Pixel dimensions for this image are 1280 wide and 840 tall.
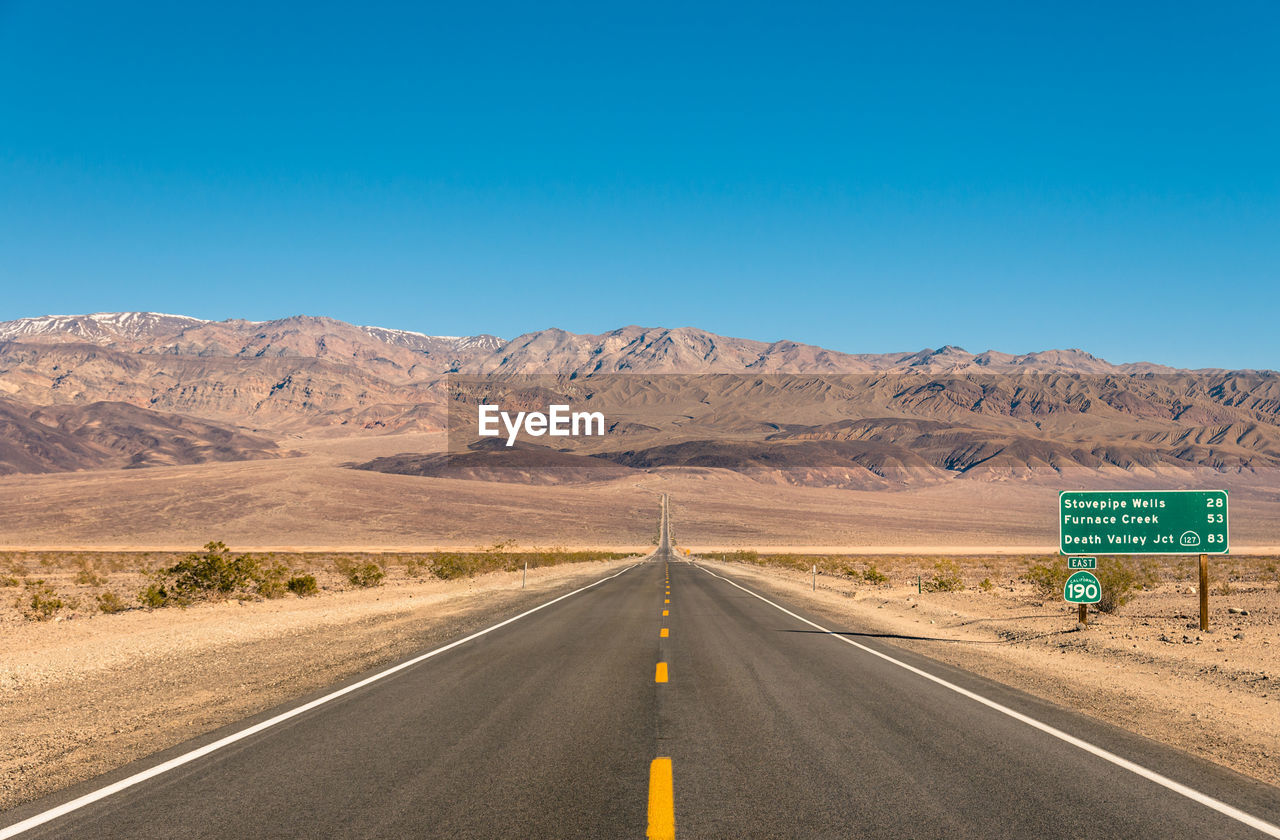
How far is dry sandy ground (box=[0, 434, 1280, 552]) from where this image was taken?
95312 millimetres

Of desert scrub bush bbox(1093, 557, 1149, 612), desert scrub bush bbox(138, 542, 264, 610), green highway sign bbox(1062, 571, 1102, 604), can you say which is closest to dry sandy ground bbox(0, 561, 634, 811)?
desert scrub bush bbox(138, 542, 264, 610)

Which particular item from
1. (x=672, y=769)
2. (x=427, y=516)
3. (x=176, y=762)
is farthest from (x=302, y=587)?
(x=427, y=516)

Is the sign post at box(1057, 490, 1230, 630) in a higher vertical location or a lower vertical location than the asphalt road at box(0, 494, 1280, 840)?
higher

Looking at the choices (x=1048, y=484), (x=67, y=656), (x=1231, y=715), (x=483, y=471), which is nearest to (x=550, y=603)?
(x=67, y=656)

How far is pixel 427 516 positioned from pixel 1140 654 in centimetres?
10293

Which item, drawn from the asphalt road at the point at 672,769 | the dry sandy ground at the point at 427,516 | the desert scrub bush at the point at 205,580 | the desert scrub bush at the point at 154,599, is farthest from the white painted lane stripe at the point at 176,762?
the dry sandy ground at the point at 427,516

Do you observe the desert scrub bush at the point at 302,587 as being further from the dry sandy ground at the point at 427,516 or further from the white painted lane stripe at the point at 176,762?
the dry sandy ground at the point at 427,516

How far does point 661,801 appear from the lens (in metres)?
5.92

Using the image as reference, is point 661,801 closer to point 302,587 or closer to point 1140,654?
point 1140,654

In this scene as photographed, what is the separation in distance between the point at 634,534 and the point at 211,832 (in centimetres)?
10829

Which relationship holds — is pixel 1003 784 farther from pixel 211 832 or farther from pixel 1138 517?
pixel 1138 517

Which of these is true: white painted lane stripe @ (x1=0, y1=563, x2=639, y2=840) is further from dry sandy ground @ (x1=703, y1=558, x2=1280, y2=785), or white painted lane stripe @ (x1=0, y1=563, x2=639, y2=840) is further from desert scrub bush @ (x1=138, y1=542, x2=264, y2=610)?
desert scrub bush @ (x1=138, y1=542, x2=264, y2=610)

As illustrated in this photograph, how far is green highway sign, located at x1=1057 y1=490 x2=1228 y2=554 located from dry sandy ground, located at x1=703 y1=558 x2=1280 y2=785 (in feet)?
6.18

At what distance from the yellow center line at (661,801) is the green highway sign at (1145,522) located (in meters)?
13.3
